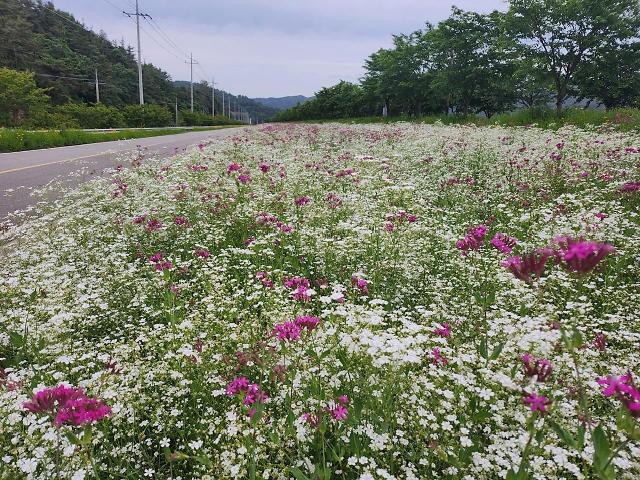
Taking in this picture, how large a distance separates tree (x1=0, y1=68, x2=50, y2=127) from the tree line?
44.0 m

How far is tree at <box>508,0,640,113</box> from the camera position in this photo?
100ft

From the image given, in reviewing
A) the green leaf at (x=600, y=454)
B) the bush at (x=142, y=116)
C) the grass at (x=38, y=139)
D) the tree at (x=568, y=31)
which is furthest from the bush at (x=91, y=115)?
the green leaf at (x=600, y=454)

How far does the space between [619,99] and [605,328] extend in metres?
58.8

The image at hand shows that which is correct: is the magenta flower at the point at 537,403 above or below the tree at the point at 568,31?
below

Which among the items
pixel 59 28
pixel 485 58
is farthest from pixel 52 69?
pixel 485 58

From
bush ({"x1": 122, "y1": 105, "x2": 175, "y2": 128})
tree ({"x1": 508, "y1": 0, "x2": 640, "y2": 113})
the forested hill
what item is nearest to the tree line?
tree ({"x1": 508, "y1": 0, "x2": 640, "y2": 113})

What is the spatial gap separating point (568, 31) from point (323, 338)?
38956mm

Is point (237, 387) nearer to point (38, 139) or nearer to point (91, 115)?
point (38, 139)

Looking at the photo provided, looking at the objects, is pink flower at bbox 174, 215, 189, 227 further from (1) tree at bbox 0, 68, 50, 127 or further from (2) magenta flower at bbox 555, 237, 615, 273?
(1) tree at bbox 0, 68, 50, 127

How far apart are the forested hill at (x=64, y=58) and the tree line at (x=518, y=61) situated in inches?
2324

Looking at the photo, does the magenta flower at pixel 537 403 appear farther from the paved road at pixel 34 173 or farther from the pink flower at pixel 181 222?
the paved road at pixel 34 173

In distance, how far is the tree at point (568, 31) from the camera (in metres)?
30.6

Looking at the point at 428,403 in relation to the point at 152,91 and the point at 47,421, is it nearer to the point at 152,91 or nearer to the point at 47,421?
the point at 47,421

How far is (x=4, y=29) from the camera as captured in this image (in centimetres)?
7238
